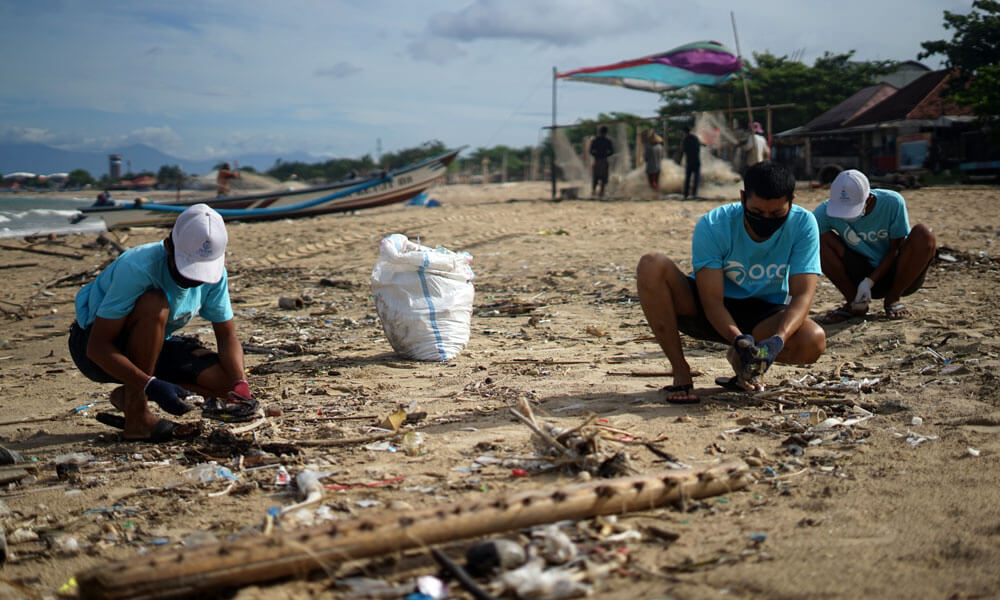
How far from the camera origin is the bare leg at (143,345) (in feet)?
9.71

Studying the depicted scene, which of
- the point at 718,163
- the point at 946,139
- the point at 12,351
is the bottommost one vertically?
the point at 12,351

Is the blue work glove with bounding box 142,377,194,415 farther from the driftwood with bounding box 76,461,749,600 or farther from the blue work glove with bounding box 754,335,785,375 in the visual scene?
the blue work glove with bounding box 754,335,785,375

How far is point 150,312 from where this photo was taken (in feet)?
9.70

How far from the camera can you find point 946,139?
2195 cm

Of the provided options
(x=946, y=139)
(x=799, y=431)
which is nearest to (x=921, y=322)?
(x=799, y=431)

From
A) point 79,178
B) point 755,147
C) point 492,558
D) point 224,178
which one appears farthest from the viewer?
point 79,178

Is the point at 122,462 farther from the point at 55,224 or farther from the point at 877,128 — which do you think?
the point at 877,128

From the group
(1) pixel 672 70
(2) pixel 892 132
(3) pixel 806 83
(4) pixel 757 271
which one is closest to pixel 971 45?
(2) pixel 892 132

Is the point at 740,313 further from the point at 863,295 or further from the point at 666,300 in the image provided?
the point at 863,295

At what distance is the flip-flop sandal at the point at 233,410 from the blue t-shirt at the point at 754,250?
6.57 ft

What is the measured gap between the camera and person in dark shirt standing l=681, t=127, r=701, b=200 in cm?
1309

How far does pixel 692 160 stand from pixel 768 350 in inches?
426

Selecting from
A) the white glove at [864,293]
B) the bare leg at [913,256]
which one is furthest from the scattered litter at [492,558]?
the bare leg at [913,256]

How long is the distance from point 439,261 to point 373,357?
2.47ft
